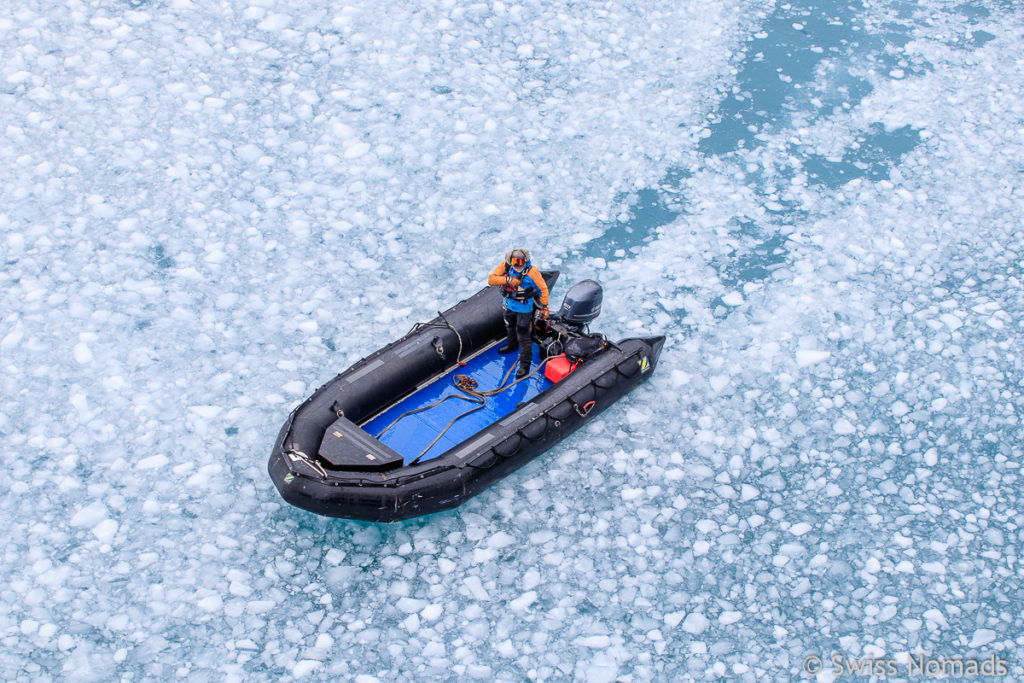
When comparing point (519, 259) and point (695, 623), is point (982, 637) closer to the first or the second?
point (695, 623)

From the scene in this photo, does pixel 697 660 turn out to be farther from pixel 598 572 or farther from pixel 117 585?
pixel 117 585

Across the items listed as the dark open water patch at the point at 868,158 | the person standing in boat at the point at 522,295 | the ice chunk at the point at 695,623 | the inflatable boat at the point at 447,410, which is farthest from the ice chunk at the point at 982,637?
the dark open water patch at the point at 868,158

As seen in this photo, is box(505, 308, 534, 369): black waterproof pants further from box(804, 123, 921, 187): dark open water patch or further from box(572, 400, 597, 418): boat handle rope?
box(804, 123, 921, 187): dark open water patch

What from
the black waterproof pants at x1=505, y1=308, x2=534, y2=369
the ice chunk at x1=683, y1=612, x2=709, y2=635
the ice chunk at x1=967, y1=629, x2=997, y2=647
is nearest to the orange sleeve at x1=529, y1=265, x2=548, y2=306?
the black waterproof pants at x1=505, y1=308, x2=534, y2=369

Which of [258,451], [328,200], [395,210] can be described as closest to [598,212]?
[395,210]

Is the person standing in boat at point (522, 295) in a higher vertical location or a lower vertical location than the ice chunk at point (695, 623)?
higher

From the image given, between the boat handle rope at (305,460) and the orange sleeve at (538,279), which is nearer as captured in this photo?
the boat handle rope at (305,460)

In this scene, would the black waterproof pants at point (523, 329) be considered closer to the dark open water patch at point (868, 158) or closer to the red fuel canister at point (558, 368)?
the red fuel canister at point (558, 368)
